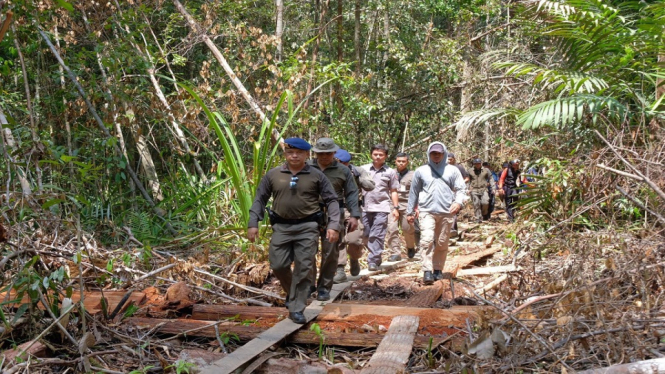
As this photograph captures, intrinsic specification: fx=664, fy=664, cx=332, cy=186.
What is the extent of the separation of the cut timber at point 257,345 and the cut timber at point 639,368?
7.92 feet

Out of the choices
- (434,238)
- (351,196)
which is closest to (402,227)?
(434,238)

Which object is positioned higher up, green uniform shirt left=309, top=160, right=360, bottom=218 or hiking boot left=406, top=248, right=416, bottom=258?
green uniform shirt left=309, top=160, right=360, bottom=218

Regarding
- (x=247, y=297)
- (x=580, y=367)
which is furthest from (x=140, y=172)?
(x=580, y=367)

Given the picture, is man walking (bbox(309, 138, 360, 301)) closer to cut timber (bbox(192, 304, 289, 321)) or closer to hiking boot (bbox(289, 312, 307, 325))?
cut timber (bbox(192, 304, 289, 321))

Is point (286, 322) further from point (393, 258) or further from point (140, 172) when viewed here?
point (140, 172)

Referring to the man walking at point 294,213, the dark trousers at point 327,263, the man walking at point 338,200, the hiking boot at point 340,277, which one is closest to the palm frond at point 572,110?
the man walking at point 338,200

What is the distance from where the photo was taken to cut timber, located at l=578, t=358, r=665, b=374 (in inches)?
145

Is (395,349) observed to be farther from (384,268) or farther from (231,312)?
(384,268)

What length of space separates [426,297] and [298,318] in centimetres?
181

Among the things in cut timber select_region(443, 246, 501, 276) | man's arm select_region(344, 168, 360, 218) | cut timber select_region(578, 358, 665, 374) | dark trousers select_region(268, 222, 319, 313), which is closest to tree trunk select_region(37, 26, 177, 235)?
man's arm select_region(344, 168, 360, 218)

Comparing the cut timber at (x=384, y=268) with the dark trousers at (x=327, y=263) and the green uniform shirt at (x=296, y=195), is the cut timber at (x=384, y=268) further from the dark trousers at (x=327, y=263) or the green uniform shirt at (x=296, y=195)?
the green uniform shirt at (x=296, y=195)

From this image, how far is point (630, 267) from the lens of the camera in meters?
5.32

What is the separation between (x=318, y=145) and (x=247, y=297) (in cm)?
198

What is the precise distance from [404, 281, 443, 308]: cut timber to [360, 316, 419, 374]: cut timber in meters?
1.06
